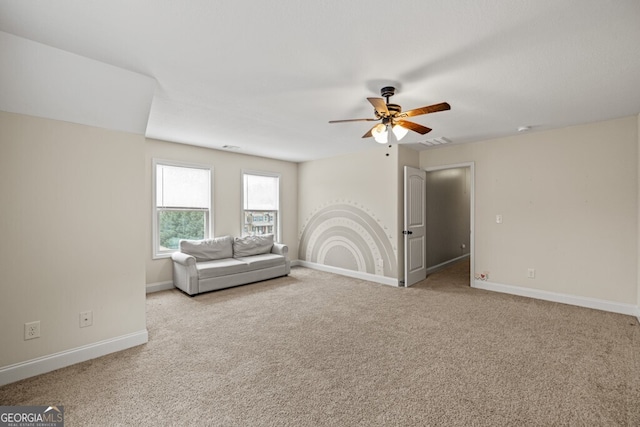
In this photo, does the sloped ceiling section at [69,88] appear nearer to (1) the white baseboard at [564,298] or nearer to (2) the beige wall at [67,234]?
(2) the beige wall at [67,234]

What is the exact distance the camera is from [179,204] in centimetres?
493

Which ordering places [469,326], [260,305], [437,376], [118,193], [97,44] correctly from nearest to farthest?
[97,44] < [437,376] < [118,193] < [469,326] < [260,305]

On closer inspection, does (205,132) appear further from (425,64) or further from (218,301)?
(425,64)

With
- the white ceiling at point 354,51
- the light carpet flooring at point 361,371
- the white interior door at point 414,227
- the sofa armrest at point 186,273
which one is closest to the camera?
the white ceiling at point 354,51

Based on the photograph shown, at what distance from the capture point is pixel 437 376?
223 cm

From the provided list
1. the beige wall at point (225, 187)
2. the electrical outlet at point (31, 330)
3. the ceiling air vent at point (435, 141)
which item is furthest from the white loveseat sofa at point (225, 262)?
the ceiling air vent at point (435, 141)

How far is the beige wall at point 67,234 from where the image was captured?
220cm

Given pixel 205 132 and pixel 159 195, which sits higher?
pixel 205 132

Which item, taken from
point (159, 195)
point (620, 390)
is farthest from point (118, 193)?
point (620, 390)

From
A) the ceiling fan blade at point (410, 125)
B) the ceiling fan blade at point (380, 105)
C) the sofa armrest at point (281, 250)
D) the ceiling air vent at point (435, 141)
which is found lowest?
the sofa armrest at point (281, 250)

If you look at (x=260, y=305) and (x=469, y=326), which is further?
(x=260, y=305)

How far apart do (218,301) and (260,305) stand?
66cm

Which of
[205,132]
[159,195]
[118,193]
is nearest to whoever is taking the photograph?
[118,193]

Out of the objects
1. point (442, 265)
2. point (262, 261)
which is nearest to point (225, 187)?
point (262, 261)
